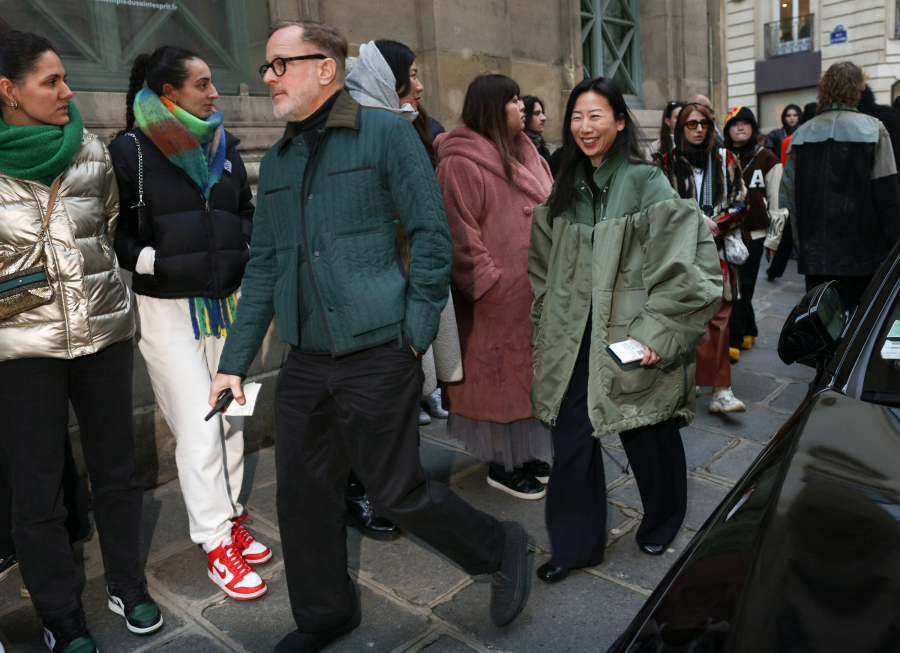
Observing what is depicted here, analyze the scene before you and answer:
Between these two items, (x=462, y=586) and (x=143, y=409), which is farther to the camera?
(x=143, y=409)

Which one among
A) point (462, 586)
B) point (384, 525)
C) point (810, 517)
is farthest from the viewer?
point (384, 525)

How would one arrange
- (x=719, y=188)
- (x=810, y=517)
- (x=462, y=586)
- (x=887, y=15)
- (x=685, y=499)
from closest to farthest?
(x=810, y=517)
(x=462, y=586)
(x=685, y=499)
(x=719, y=188)
(x=887, y=15)

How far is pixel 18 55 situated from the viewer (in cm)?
262

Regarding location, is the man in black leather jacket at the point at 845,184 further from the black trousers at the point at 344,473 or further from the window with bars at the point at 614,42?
the black trousers at the point at 344,473

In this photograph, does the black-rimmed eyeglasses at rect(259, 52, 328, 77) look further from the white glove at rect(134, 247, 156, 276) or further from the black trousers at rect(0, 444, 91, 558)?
the black trousers at rect(0, 444, 91, 558)

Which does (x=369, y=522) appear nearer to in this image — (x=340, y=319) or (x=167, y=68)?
(x=340, y=319)

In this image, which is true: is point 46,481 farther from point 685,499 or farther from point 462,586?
point 685,499

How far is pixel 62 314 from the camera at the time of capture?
2.73 meters

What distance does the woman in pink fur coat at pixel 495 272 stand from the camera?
3.66 meters

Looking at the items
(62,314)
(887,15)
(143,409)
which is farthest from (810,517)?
(887,15)

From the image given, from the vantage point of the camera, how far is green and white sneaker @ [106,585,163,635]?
114 inches

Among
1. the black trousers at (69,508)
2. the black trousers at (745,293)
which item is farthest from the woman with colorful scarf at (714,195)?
the black trousers at (69,508)

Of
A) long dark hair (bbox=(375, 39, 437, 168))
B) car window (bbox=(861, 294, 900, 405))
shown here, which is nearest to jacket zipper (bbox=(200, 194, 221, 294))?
long dark hair (bbox=(375, 39, 437, 168))

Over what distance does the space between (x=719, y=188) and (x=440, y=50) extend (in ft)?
7.39
